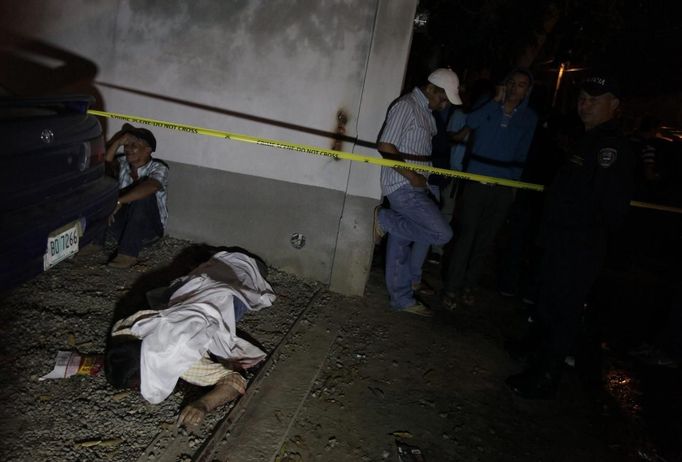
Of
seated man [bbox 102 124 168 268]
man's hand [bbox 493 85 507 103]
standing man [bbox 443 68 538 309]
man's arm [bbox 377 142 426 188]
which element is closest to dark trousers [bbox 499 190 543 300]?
standing man [bbox 443 68 538 309]

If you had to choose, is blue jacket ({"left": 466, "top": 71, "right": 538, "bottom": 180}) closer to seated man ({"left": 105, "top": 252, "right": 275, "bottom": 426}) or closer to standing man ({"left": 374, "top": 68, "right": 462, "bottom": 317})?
standing man ({"left": 374, "top": 68, "right": 462, "bottom": 317})

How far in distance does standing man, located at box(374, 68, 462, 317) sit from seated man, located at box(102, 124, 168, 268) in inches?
76.2

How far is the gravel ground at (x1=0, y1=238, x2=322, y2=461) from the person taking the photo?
2225 mm

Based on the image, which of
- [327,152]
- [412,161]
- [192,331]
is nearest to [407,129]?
[412,161]

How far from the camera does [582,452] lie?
2.81m

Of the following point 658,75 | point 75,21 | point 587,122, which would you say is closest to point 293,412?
point 587,122

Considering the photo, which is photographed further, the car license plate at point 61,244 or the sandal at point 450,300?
the sandal at point 450,300

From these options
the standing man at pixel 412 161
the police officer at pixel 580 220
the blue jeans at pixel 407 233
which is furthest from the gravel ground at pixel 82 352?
the police officer at pixel 580 220

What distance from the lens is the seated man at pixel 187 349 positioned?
2.43 metres

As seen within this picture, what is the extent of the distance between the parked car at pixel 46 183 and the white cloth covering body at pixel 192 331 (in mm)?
637

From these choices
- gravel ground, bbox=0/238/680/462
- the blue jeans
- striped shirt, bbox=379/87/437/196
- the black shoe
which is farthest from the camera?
the blue jeans

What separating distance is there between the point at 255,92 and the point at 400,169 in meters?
1.50

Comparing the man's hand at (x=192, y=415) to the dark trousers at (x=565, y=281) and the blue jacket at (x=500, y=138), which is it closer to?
the dark trousers at (x=565, y=281)

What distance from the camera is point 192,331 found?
2.51 metres
